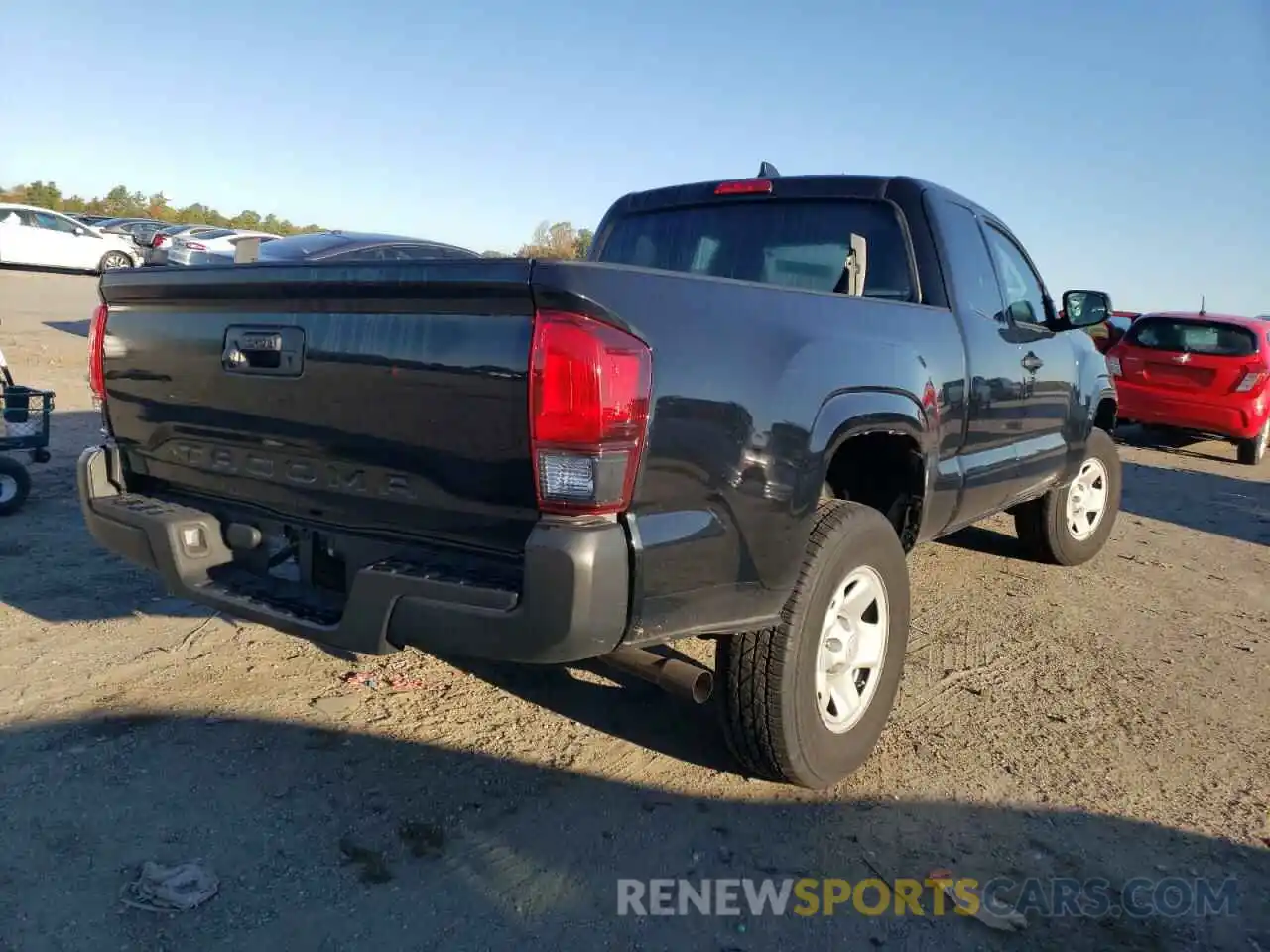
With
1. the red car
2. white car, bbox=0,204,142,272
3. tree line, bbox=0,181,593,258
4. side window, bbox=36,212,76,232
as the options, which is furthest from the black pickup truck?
tree line, bbox=0,181,593,258

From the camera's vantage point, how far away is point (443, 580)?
2307 mm

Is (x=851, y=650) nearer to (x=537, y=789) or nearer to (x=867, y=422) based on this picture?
(x=867, y=422)

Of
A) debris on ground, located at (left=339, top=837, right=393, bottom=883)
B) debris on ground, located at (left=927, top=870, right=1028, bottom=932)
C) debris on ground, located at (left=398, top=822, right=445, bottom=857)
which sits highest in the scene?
debris on ground, located at (left=927, top=870, right=1028, bottom=932)

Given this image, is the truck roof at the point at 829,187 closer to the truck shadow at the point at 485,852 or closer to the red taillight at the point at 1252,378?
the truck shadow at the point at 485,852

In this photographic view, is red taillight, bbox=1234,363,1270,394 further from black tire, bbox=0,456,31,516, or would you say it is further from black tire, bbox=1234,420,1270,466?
black tire, bbox=0,456,31,516

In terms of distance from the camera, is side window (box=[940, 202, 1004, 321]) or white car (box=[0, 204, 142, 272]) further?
white car (box=[0, 204, 142, 272])

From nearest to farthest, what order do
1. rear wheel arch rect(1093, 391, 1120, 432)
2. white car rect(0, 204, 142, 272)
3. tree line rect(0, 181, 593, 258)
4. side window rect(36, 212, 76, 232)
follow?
rear wheel arch rect(1093, 391, 1120, 432), white car rect(0, 204, 142, 272), side window rect(36, 212, 76, 232), tree line rect(0, 181, 593, 258)

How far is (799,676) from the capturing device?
8.98 ft

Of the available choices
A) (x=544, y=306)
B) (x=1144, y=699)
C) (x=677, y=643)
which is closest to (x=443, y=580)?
(x=544, y=306)

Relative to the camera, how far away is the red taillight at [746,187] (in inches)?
159

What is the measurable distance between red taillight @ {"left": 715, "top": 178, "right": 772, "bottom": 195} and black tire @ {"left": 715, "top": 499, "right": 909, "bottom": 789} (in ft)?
5.54

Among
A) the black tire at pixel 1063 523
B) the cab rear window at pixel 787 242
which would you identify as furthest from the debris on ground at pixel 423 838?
the black tire at pixel 1063 523

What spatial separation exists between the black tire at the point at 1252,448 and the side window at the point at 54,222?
82.3ft

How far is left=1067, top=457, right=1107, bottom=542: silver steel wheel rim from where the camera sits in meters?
5.68
